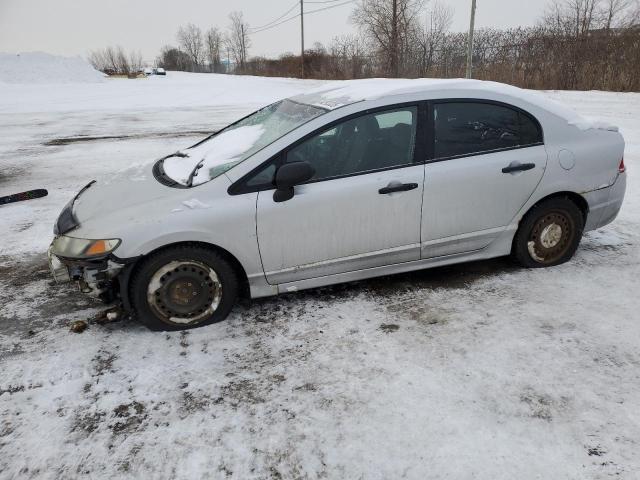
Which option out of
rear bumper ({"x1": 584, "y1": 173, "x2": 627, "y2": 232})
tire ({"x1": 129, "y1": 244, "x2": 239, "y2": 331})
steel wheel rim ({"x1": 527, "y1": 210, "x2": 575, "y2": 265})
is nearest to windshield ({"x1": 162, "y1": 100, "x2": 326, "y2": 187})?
tire ({"x1": 129, "y1": 244, "x2": 239, "y2": 331})

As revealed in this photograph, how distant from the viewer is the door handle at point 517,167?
3627 mm

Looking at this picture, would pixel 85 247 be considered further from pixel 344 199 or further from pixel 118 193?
pixel 344 199

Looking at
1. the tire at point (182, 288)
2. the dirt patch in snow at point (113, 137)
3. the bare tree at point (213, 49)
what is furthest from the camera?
the bare tree at point (213, 49)

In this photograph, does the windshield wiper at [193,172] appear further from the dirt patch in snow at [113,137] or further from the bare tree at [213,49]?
the bare tree at [213,49]

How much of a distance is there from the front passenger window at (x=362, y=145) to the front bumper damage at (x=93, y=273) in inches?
53.2

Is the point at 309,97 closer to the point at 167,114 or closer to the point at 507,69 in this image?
the point at 167,114

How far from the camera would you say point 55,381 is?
279 cm

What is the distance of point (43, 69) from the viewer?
44.2 m

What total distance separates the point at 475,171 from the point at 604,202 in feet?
4.37

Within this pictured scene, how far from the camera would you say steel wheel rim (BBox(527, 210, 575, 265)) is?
3.91m

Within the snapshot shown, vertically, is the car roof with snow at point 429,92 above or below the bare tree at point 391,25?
below

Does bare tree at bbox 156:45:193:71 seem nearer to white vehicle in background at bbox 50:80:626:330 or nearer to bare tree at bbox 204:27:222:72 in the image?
bare tree at bbox 204:27:222:72

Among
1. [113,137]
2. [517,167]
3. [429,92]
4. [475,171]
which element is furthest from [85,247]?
[113,137]

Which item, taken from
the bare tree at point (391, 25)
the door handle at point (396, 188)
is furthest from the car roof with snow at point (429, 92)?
the bare tree at point (391, 25)
